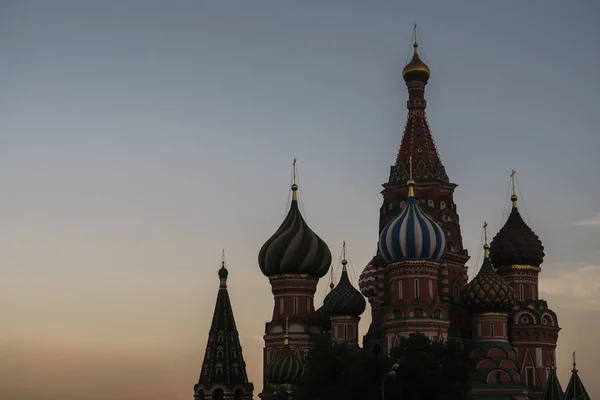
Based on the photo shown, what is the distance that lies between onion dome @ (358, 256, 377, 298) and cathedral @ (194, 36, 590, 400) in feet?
0.19

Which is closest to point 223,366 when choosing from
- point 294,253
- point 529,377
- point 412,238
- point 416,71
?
point 294,253

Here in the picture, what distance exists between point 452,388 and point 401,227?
10.2 metres

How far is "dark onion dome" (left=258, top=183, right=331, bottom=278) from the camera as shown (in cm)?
5441

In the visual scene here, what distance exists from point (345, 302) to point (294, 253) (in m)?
4.04

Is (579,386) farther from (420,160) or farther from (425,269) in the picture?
(420,160)

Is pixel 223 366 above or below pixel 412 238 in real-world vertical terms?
below

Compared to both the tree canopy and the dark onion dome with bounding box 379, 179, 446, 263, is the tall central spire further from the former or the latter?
the tree canopy

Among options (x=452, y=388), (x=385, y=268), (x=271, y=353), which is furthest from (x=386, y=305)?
(x=452, y=388)

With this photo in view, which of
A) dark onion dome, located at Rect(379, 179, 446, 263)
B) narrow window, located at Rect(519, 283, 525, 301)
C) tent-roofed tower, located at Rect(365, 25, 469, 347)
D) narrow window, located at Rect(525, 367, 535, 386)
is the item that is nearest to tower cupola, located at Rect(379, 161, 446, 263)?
dark onion dome, located at Rect(379, 179, 446, 263)

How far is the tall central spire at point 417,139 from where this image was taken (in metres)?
53.8

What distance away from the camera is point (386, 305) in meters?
50.8

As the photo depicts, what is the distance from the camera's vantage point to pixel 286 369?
167 feet

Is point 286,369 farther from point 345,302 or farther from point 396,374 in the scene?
point 396,374

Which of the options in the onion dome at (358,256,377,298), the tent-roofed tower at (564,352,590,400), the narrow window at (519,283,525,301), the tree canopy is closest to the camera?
the tree canopy
